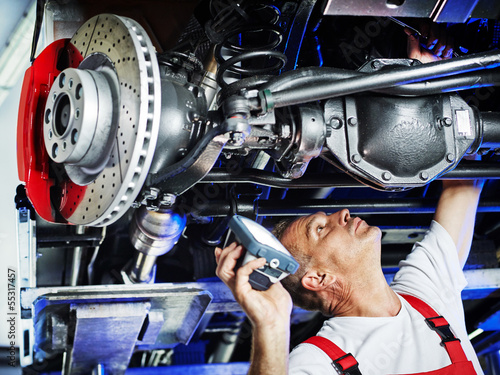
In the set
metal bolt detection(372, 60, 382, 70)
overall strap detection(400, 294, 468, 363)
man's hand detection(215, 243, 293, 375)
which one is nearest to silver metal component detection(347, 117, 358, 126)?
metal bolt detection(372, 60, 382, 70)

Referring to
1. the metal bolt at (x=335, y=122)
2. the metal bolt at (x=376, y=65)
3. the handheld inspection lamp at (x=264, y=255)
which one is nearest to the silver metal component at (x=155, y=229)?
the handheld inspection lamp at (x=264, y=255)

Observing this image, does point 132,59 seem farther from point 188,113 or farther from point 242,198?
point 242,198

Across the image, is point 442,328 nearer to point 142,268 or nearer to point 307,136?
point 307,136

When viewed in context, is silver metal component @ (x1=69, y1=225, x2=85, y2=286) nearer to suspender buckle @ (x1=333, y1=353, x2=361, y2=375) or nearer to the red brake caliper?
the red brake caliper

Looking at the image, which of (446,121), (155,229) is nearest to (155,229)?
(155,229)

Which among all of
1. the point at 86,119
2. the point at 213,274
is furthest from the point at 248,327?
the point at 86,119

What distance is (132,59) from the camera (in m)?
0.96

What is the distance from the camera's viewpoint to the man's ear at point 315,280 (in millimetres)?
1484

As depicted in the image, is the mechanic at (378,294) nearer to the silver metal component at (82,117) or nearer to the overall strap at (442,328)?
the overall strap at (442,328)

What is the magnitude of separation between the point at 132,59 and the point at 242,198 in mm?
643

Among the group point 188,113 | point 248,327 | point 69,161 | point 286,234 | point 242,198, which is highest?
point 188,113

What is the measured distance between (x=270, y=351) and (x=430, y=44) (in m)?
0.84

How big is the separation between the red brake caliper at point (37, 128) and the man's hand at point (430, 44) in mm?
812

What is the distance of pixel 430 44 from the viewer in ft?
4.16
